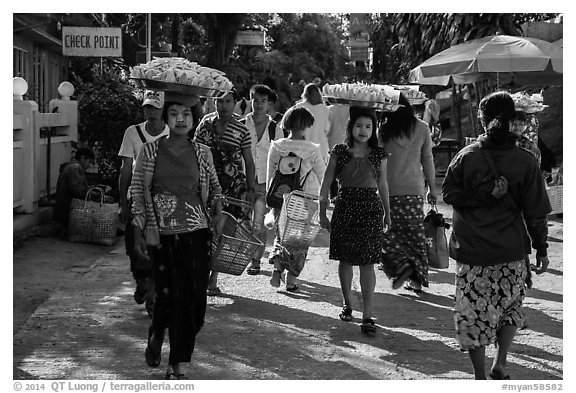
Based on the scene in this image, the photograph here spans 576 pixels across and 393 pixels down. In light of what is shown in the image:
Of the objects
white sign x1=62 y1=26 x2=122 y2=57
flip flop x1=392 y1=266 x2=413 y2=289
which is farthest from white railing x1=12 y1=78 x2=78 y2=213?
flip flop x1=392 y1=266 x2=413 y2=289

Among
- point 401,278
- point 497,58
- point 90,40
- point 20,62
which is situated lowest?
point 401,278

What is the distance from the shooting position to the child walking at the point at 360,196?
733 centimetres

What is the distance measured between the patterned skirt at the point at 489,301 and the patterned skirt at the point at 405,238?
269 centimetres

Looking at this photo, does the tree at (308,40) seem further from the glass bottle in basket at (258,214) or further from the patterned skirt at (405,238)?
the patterned skirt at (405,238)

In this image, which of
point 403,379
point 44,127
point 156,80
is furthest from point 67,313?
point 44,127

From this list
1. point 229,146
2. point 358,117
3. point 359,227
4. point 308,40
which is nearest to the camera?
point 358,117

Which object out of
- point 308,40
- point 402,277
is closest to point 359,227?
point 402,277

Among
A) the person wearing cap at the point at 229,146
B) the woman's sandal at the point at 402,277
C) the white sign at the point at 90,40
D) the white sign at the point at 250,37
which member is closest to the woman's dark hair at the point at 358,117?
the person wearing cap at the point at 229,146

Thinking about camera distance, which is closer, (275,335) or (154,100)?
(275,335)

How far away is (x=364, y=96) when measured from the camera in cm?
721

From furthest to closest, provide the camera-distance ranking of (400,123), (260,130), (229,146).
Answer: (260,130) < (400,123) < (229,146)

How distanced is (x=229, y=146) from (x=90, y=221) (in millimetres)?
4131

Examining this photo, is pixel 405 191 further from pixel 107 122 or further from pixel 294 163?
pixel 107 122
